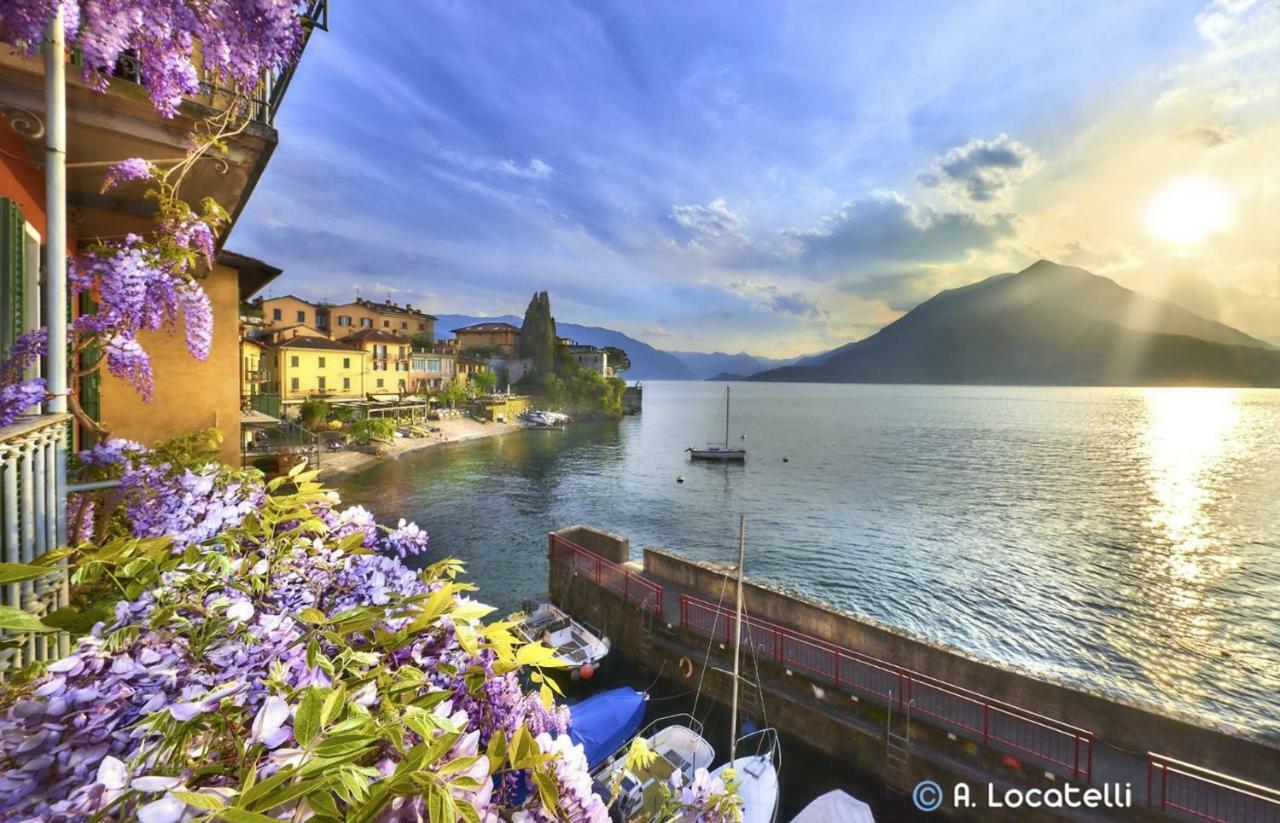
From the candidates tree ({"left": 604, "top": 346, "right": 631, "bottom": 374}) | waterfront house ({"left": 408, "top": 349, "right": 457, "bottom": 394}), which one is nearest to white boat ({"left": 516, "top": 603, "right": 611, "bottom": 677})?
waterfront house ({"left": 408, "top": 349, "right": 457, "bottom": 394})

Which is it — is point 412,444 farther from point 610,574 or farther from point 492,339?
point 492,339

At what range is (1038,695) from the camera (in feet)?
36.2

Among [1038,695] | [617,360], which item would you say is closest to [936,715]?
[1038,695]

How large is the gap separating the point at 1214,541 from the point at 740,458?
39.5 meters

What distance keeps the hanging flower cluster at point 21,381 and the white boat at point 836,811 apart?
12.5m

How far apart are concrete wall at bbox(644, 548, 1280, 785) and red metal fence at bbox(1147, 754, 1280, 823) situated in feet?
2.48

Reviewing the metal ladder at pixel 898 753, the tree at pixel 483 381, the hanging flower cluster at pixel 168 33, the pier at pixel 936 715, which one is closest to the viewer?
the hanging flower cluster at pixel 168 33

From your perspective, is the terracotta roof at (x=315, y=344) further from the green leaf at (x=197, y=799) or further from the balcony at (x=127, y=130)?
the green leaf at (x=197, y=799)

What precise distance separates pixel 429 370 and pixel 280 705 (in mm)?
89480

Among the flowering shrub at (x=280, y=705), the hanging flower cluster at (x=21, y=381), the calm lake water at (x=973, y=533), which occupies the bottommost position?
the calm lake water at (x=973, y=533)

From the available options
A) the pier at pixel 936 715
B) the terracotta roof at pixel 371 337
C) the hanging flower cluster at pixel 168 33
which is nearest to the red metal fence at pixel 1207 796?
the pier at pixel 936 715

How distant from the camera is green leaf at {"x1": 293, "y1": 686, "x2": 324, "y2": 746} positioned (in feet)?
3.66

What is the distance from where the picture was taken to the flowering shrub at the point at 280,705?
1.07m

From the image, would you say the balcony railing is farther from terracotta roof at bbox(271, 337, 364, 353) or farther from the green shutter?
terracotta roof at bbox(271, 337, 364, 353)
